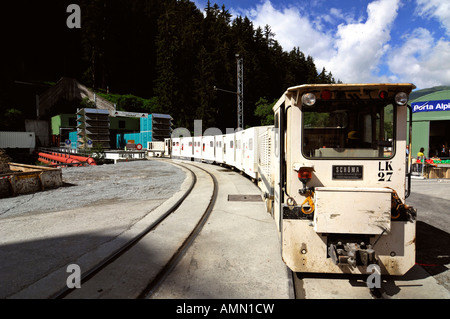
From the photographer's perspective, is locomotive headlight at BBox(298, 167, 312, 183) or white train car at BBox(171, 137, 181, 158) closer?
locomotive headlight at BBox(298, 167, 312, 183)

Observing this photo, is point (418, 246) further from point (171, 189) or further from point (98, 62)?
point (98, 62)

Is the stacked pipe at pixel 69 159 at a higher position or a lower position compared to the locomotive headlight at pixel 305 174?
lower

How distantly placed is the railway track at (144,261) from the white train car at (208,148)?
49.0 ft

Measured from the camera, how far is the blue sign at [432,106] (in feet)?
68.5

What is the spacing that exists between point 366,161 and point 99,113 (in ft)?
116

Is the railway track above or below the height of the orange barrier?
below

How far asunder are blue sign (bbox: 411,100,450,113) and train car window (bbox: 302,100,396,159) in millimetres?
21691

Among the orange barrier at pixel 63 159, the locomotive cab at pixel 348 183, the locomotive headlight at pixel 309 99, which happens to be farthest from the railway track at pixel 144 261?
the orange barrier at pixel 63 159

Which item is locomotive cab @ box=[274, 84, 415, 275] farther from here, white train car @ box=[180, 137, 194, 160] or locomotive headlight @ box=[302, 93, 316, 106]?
white train car @ box=[180, 137, 194, 160]

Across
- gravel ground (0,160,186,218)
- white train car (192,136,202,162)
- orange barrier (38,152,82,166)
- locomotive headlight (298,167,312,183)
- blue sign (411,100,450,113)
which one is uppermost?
blue sign (411,100,450,113)

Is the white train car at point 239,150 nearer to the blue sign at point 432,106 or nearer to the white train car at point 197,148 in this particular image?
the white train car at point 197,148

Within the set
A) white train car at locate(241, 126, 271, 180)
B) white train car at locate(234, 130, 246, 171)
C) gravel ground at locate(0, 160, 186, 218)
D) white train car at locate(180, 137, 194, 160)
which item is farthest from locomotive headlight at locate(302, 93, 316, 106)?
white train car at locate(180, 137, 194, 160)

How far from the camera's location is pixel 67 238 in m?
5.82

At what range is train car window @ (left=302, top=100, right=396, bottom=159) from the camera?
4.33 m
